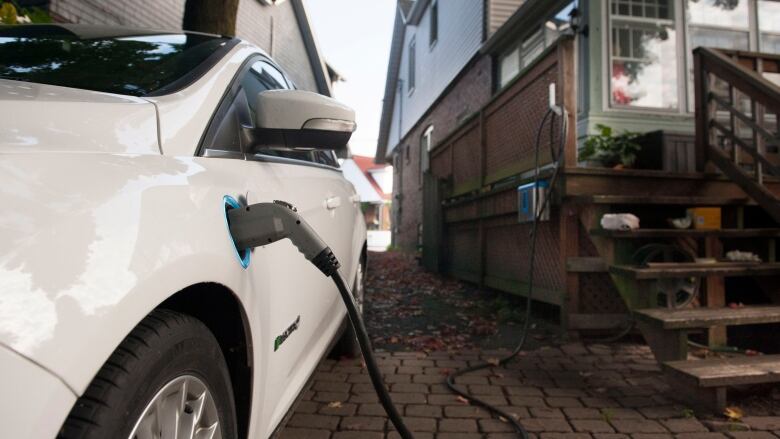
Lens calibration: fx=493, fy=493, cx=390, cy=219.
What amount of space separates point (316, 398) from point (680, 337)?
214 centimetres

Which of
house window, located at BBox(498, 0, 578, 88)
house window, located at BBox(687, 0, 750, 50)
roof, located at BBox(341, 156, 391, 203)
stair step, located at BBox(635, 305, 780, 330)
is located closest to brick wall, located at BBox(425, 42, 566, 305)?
stair step, located at BBox(635, 305, 780, 330)

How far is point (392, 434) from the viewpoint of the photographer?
2.43 metres

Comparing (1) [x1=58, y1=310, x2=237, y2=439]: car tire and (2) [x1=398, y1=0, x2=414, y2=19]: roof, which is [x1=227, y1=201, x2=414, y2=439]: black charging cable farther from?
(2) [x1=398, y1=0, x2=414, y2=19]: roof

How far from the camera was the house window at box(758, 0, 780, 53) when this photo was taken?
8.26 metres

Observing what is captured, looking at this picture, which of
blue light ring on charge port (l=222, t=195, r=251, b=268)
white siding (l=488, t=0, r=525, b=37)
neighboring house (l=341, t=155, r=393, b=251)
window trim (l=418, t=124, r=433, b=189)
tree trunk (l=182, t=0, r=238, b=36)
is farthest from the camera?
neighboring house (l=341, t=155, r=393, b=251)

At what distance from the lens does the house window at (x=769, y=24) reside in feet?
27.1

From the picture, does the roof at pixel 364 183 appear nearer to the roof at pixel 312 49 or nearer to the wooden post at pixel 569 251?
the roof at pixel 312 49

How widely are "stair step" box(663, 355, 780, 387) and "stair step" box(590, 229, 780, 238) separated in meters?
1.12

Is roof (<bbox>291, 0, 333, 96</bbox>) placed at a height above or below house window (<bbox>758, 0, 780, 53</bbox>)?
above

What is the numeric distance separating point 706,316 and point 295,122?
2.66 meters

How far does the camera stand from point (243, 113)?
1782 mm

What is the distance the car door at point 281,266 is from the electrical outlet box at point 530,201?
240 centimetres

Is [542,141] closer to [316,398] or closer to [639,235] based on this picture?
[639,235]

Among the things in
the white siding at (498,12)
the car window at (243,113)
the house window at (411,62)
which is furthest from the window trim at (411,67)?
the car window at (243,113)
